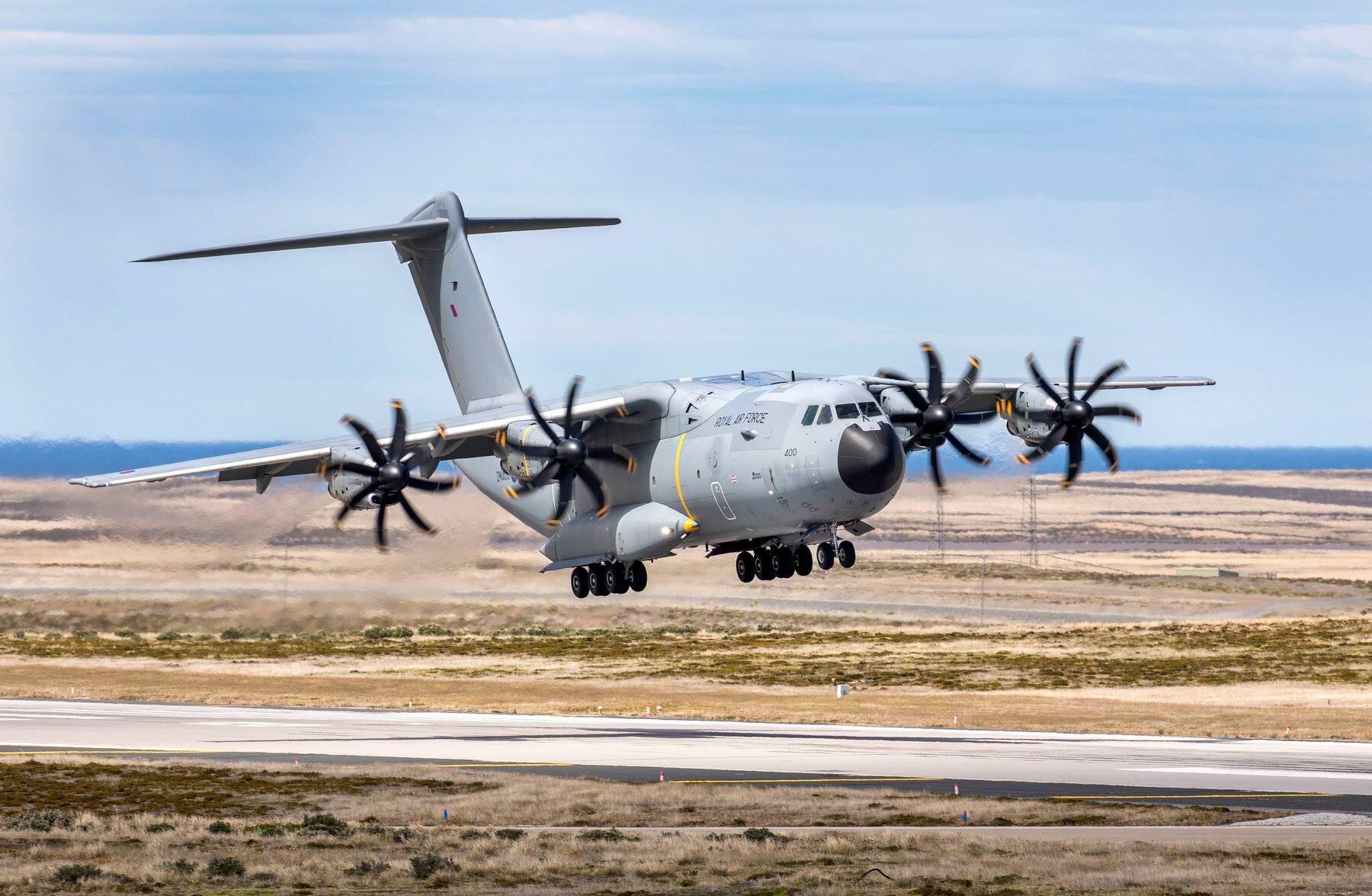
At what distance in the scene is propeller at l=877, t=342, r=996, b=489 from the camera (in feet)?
128

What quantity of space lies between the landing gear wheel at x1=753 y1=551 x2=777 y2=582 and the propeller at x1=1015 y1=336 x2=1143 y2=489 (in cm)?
625

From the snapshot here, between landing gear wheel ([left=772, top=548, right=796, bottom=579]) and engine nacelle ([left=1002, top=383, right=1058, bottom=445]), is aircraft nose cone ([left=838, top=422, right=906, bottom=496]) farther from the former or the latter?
engine nacelle ([left=1002, top=383, right=1058, bottom=445])

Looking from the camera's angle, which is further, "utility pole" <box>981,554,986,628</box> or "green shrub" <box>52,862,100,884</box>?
"utility pole" <box>981,554,986,628</box>

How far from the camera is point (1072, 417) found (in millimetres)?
39406

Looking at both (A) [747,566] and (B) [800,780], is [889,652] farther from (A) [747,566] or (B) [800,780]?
(B) [800,780]

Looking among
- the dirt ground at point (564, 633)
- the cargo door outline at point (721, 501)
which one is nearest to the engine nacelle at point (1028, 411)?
the cargo door outline at point (721, 501)

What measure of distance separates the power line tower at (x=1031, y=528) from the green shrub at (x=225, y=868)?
342 feet

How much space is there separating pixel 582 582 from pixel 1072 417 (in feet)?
39.7

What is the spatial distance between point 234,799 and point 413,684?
102 feet

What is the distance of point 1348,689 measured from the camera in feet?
204

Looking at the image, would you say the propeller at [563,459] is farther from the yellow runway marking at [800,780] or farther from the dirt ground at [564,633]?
the dirt ground at [564,633]

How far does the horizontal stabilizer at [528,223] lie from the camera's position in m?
48.1

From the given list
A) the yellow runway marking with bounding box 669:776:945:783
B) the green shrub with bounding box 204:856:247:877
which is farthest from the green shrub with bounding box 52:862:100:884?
the yellow runway marking with bounding box 669:776:945:783

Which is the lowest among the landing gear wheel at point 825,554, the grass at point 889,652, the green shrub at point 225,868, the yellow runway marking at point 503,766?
the grass at point 889,652
